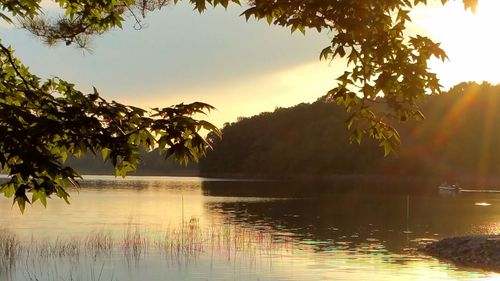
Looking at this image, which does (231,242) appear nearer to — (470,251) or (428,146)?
(470,251)

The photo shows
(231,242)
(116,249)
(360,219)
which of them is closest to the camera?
(116,249)

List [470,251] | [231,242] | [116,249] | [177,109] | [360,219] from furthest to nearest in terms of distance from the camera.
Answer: [360,219] < [231,242] < [116,249] < [470,251] < [177,109]

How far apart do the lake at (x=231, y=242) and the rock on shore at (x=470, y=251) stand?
1070 mm

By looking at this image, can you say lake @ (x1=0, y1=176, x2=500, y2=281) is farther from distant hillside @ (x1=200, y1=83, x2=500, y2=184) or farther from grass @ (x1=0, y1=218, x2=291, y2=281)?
distant hillside @ (x1=200, y1=83, x2=500, y2=184)

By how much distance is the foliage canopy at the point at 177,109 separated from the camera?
5406 millimetres

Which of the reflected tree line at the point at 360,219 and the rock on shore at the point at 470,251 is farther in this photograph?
the reflected tree line at the point at 360,219

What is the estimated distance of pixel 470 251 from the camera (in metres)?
32.3

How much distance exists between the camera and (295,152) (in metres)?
187

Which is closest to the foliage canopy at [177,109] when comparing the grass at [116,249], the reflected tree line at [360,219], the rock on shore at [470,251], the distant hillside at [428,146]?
the grass at [116,249]

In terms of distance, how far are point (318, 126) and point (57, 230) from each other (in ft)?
488

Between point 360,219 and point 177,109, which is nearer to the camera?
point 177,109

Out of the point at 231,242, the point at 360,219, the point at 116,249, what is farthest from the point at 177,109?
the point at 360,219

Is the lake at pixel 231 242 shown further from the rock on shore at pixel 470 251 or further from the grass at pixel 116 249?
the rock on shore at pixel 470 251

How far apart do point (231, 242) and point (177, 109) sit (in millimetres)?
31765
